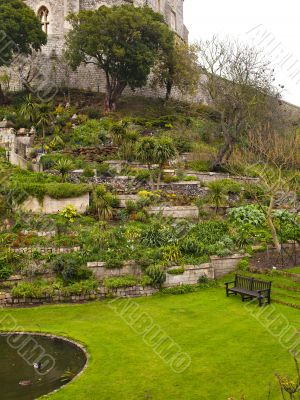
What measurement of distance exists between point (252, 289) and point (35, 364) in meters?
7.51

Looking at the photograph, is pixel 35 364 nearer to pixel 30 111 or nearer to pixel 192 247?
pixel 192 247

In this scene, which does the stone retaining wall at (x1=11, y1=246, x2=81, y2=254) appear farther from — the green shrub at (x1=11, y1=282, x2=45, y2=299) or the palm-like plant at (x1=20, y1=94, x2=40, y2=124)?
the palm-like plant at (x1=20, y1=94, x2=40, y2=124)

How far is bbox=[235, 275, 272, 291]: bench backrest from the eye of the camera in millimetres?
15101

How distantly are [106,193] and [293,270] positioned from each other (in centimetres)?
919

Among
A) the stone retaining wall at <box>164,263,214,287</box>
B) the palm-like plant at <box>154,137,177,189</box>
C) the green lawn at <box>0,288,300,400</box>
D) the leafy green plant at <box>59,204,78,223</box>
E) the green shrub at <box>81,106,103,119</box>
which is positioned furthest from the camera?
the green shrub at <box>81,106,103,119</box>

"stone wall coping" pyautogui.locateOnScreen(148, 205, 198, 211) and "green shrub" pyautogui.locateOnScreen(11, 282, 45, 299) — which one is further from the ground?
"stone wall coping" pyautogui.locateOnScreen(148, 205, 198, 211)

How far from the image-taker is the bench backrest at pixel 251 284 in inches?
595

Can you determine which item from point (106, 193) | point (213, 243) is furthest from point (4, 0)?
point (213, 243)

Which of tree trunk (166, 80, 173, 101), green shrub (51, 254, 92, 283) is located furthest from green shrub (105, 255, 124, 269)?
tree trunk (166, 80, 173, 101)

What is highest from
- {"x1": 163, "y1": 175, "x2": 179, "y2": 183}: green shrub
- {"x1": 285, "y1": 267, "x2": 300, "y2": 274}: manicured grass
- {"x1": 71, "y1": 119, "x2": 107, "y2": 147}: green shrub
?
{"x1": 71, "y1": 119, "x2": 107, "y2": 147}: green shrub

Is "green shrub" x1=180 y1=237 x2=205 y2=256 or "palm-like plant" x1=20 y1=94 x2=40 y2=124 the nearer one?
"green shrub" x1=180 y1=237 x2=205 y2=256

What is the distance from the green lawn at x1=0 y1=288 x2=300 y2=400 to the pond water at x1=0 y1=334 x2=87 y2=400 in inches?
15.2

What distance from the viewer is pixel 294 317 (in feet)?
43.3

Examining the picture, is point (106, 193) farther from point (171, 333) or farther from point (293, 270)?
point (171, 333)
